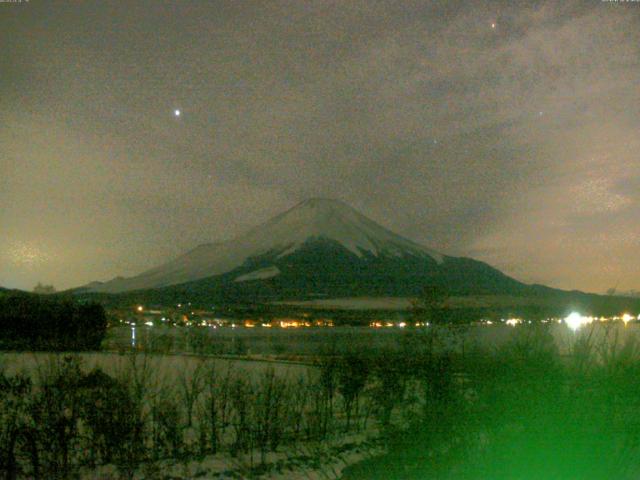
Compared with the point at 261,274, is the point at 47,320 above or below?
below

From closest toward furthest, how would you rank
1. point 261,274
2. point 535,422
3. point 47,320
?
1. point 535,422
2. point 47,320
3. point 261,274

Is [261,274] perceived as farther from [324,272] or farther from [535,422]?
[535,422]

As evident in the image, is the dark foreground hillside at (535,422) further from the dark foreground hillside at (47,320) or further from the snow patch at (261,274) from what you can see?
the snow patch at (261,274)

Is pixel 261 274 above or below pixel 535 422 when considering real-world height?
above

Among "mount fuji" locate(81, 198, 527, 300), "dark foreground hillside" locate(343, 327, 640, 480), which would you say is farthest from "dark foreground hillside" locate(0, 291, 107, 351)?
"mount fuji" locate(81, 198, 527, 300)

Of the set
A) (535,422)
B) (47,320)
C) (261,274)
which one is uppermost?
(261,274)

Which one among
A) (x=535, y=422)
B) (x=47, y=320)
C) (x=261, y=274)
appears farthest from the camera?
(x=261, y=274)

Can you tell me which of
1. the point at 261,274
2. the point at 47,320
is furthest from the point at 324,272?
the point at 47,320

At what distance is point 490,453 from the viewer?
9359 millimetres

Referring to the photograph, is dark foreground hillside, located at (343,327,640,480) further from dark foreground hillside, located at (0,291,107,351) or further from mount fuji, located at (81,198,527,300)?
mount fuji, located at (81,198,527,300)

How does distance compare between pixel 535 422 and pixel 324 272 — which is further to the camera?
pixel 324 272

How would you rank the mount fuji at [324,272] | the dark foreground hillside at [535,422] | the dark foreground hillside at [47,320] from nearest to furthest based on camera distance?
the dark foreground hillside at [535,422] < the dark foreground hillside at [47,320] < the mount fuji at [324,272]

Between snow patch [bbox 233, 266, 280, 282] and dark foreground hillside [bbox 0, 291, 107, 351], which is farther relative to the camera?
snow patch [bbox 233, 266, 280, 282]

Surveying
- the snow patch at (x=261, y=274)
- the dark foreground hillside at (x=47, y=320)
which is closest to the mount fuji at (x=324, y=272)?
the snow patch at (x=261, y=274)
